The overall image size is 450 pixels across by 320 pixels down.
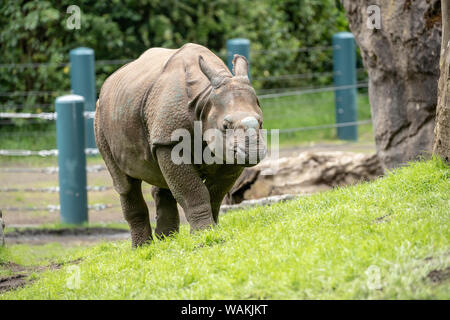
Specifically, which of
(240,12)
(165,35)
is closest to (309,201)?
(165,35)

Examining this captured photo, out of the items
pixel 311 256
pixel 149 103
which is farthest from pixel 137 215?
pixel 311 256

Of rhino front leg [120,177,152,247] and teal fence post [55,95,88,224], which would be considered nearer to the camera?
rhino front leg [120,177,152,247]

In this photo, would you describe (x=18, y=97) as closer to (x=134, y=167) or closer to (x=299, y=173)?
(x=299, y=173)

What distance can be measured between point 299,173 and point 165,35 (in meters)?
6.94

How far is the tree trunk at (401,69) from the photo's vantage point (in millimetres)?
9641

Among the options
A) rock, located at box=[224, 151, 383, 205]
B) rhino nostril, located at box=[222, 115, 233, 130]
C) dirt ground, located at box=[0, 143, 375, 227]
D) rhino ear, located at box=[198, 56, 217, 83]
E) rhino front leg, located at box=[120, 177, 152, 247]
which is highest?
rhino ear, located at box=[198, 56, 217, 83]

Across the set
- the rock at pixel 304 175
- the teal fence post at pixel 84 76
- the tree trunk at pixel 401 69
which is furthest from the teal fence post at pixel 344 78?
the tree trunk at pixel 401 69

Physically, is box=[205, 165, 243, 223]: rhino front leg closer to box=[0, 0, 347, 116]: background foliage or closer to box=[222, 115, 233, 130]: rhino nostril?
box=[222, 115, 233, 130]: rhino nostril

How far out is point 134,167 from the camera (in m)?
7.39

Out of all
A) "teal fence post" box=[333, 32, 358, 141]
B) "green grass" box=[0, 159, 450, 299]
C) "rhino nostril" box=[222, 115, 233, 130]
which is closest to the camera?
"green grass" box=[0, 159, 450, 299]

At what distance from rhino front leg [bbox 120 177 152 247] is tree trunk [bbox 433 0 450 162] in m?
3.01

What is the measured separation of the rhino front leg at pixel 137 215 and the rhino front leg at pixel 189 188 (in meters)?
1.25

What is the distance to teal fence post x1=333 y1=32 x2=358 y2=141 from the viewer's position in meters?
16.7

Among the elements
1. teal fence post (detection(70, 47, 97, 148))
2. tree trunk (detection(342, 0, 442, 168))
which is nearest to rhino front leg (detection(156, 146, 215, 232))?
tree trunk (detection(342, 0, 442, 168))
